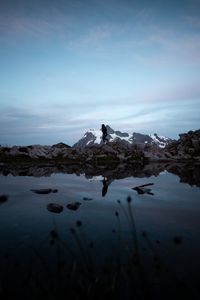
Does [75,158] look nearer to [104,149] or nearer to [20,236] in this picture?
[104,149]

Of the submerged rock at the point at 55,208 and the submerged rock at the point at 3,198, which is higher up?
the submerged rock at the point at 55,208

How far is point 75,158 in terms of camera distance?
307 feet

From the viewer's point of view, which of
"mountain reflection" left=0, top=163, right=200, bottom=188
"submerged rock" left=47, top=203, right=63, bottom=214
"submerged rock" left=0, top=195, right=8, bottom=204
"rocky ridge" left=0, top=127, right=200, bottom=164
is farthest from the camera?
"rocky ridge" left=0, top=127, right=200, bottom=164

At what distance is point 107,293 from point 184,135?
422 feet

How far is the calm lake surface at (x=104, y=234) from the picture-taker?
11.8m

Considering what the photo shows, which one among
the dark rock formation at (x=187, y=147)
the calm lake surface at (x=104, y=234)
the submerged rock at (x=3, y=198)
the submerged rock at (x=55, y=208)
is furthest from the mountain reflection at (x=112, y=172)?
the dark rock formation at (x=187, y=147)

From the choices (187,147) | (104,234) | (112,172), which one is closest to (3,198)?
→ (104,234)

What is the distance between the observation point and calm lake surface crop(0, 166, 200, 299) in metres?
11.8

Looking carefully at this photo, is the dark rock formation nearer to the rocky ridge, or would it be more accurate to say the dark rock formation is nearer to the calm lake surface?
the rocky ridge

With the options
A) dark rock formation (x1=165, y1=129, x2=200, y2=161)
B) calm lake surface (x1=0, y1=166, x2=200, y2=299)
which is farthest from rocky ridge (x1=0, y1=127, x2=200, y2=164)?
calm lake surface (x1=0, y1=166, x2=200, y2=299)

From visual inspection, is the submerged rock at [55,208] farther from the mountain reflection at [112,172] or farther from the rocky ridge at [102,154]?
the rocky ridge at [102,154]

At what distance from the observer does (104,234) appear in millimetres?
17328

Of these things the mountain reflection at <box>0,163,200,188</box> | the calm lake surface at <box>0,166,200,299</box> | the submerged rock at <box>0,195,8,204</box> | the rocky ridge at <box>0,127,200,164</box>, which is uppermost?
the rocky ridge at <box>0,127,200,164</box>

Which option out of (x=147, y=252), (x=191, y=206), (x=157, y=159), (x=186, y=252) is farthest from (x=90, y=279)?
(x=157, y=159)
